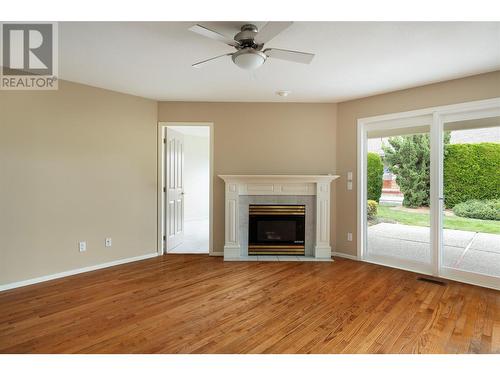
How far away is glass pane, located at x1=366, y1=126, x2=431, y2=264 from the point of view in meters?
3.60

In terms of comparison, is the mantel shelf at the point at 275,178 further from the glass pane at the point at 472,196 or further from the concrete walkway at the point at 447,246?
the glass pane at the point at 472,196

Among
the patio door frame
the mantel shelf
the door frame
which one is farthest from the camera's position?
the door frame

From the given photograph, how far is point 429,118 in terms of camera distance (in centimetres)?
347

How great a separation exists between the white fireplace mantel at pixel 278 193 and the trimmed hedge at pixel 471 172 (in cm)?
148

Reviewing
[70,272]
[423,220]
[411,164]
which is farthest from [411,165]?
[70,272]

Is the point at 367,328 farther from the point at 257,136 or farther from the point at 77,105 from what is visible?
the point at 77,105

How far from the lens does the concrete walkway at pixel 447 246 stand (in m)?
3.17

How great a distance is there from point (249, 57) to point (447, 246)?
3422 mm

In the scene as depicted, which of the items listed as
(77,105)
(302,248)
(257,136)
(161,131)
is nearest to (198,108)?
(161,131)

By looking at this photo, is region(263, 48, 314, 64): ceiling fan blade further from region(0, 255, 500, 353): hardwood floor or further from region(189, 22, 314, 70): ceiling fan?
region(0, 255, 500, 353): hardwood floor

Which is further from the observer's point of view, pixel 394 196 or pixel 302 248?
pixel 302 248

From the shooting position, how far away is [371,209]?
410 centimetres

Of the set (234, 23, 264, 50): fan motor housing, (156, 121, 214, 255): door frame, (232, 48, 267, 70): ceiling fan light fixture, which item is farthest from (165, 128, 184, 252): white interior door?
(234, 23, 264, 50): fan motor housing
